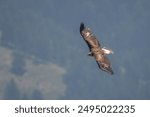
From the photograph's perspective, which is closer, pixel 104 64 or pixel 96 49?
pixel 104 64

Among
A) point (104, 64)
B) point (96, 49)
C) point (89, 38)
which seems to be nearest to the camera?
point (104, 64)

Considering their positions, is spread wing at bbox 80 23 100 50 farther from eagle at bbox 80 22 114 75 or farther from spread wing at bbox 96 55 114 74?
spread wing at bbox 96 55 114 74

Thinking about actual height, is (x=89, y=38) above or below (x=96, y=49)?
above

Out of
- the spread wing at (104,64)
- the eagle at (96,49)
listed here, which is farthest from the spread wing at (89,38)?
the spread wing at (104,64)

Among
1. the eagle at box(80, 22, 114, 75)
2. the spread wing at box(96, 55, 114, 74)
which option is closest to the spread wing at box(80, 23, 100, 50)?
the eagle at box(80, 22, 114, 75)

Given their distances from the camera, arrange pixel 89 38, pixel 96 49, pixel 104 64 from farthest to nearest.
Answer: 1. pixel 96 49
2. pixel 89 38
3. pixel 104 64

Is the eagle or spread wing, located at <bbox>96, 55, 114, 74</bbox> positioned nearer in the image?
spread wing, located at <bbox>96, 55, 114, 74</bbox>

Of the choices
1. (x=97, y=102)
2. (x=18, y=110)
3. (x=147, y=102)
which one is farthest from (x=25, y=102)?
(x=147, y=102)

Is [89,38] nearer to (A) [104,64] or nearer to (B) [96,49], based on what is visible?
(B) [96,49]

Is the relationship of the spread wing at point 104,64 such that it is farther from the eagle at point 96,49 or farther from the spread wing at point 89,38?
the spread wing at point 89,38

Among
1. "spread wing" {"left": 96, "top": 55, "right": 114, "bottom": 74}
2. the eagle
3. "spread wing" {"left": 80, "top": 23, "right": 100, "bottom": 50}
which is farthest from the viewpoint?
"spread wing" {"left": 80, "top": 23, "right": 100, "bottom": 50}

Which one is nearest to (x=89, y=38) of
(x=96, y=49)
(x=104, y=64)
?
(x=96, y=49)

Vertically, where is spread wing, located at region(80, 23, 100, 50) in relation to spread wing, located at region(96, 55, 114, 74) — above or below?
above
